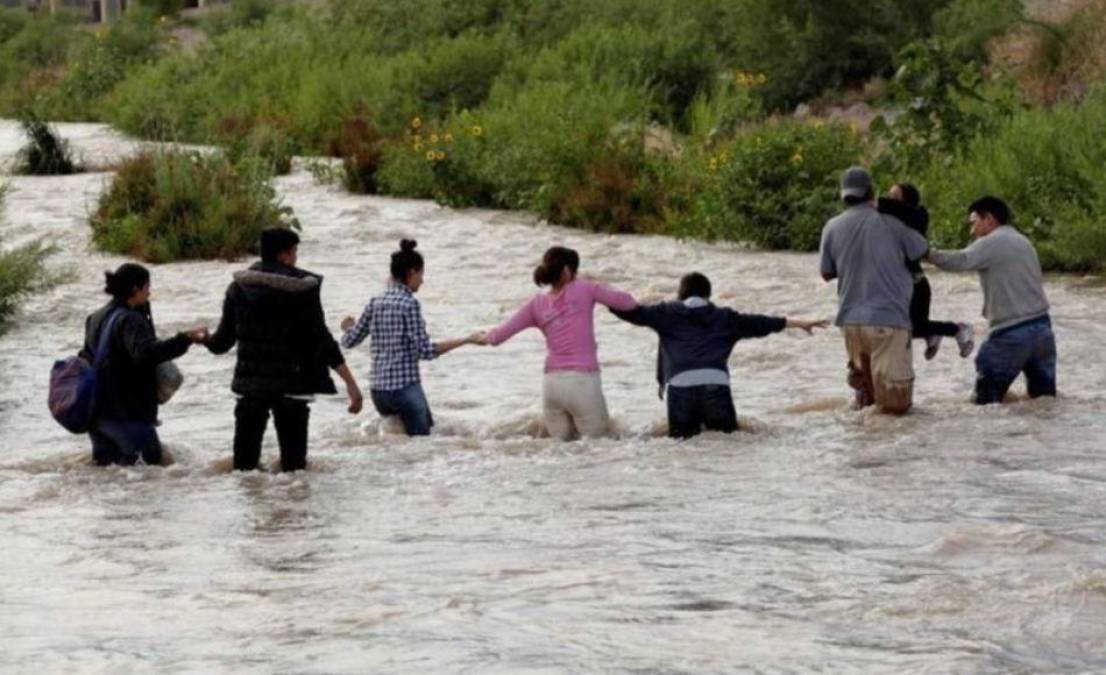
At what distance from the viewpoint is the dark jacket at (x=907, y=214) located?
1503cm

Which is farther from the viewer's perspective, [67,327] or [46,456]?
[67,327]

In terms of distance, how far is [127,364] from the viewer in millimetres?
13578

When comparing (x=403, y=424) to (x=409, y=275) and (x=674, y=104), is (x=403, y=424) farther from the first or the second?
(x=674, y=104)

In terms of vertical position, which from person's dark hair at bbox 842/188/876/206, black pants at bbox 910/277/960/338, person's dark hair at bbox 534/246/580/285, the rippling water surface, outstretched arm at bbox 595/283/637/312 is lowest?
the rippling water surface

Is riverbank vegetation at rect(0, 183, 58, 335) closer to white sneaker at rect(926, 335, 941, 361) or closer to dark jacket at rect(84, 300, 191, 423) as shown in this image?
dark jacket at rect(84, 300, 191, 423)

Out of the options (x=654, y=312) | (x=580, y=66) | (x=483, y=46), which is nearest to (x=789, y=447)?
(x=654, y=312)

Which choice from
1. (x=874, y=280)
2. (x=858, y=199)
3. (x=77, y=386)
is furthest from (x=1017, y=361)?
(x=77, y=386)

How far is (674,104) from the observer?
124 ft

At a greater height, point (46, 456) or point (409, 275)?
point (409, 275)

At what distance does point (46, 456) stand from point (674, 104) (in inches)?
918

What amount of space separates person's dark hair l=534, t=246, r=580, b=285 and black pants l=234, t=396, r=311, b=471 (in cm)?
170

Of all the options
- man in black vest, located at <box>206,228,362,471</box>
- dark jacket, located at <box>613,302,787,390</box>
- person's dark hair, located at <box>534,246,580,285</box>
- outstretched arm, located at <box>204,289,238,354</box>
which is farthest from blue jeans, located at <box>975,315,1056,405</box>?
outstretched arm, located at <box>204,289,238,354</box>

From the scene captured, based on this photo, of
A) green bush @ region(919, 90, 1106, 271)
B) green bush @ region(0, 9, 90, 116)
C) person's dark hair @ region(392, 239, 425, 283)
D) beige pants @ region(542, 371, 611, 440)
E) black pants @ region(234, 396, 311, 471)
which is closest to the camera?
black pants @ region(234, 396, 311, 471)

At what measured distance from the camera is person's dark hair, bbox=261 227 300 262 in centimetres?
1331
